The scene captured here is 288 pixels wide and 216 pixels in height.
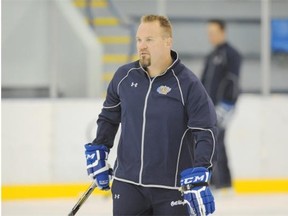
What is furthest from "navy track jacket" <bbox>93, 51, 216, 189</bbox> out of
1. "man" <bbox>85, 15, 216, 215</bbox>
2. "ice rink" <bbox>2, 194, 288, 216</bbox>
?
"ice rink" <bbox>2, 194, 288, 216</bbox>

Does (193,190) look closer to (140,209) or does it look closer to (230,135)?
(140,209)

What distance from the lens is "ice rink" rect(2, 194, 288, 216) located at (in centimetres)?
649

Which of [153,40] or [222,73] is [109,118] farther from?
[222,73]

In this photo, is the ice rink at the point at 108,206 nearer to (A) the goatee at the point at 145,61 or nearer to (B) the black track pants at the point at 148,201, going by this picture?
(B) the black track pants at the point at 148,201

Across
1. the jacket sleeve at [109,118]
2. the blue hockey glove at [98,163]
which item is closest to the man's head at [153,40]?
the jacket sleeve at [109,118]

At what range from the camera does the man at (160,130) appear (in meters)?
3.25

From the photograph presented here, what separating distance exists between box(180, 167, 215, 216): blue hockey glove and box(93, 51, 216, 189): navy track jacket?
0.09m

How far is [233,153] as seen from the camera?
820cm

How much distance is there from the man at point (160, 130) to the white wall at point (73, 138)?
14.9ft

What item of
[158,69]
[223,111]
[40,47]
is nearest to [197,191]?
[158,69]

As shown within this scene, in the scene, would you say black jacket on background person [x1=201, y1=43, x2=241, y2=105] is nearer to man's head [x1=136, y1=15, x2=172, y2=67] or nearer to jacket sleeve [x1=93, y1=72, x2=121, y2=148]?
jacket sleeve [x1=93, y1=72, x2=121, y2=148]

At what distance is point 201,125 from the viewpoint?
3227mm

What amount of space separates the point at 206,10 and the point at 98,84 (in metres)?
1.33

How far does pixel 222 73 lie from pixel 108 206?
62.4 inches
